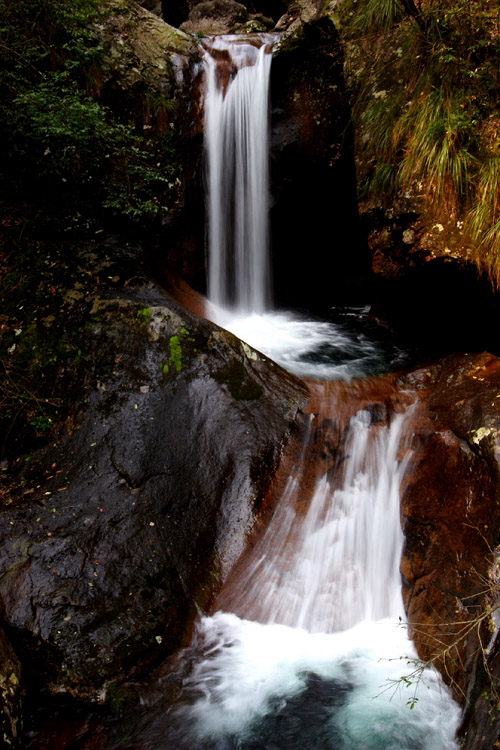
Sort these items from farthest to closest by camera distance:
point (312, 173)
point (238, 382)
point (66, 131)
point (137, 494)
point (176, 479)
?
point (312, 173)
point (66, 131)
point (238, 382)
point (176, 479)
point (137, 494)

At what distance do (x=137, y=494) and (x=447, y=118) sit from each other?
16.0 ft

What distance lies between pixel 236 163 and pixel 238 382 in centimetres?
439

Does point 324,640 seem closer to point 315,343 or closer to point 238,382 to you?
point 238,382

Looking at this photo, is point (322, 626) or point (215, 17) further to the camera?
point (215, 17)

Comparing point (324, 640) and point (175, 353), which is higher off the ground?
point (175, 353)

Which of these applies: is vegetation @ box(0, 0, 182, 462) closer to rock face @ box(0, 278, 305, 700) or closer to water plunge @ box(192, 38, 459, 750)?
rock face @ box(0, 278, 305, 700)

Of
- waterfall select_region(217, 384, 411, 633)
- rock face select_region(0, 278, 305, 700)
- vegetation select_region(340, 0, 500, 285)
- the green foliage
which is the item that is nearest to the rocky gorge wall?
rock face select_region(0, 278, 305, 700)

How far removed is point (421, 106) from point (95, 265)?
4095 mm

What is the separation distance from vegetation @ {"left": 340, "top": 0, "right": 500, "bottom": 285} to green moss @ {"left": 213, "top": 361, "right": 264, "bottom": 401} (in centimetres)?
257

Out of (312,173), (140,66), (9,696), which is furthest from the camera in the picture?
(312,173)

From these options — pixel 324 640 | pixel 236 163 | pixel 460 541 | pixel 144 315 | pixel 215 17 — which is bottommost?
pixel 324 640

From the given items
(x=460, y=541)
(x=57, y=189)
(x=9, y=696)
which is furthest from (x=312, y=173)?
(x=9, y=696)

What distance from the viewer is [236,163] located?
769 cm

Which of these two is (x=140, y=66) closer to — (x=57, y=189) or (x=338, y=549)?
(x=57, y=189)
